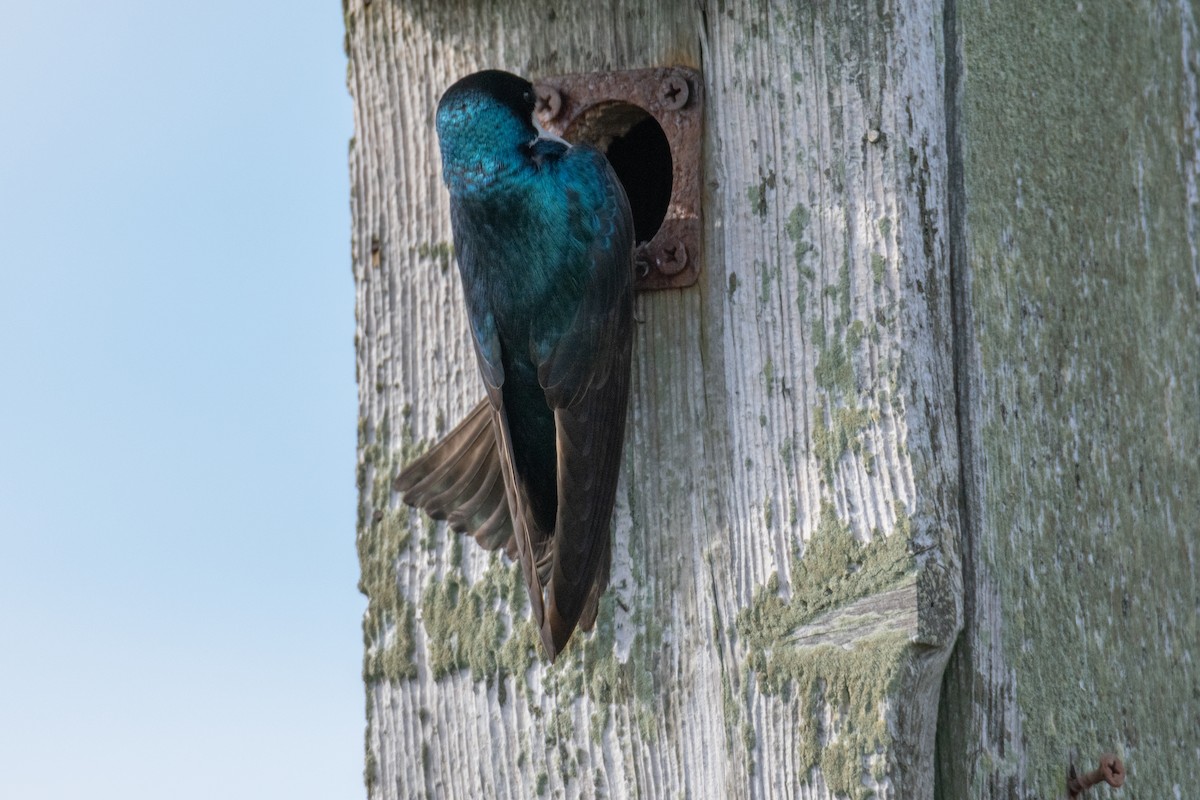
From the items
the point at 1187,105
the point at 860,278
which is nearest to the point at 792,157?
the point at 860,278

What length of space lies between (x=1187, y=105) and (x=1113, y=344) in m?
0.55

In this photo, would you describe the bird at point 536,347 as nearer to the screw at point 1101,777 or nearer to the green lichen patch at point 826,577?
the green lichen patch at point 826,577

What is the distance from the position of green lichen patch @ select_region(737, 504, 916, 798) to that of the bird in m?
0.20

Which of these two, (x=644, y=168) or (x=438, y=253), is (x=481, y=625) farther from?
(x=644, y=168)

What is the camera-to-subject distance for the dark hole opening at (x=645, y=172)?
2.54 m

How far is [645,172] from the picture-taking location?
104 inches

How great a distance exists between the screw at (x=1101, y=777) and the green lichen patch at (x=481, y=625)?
60 centimetres

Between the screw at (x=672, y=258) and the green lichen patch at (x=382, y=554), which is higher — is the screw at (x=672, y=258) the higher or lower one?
the higher one

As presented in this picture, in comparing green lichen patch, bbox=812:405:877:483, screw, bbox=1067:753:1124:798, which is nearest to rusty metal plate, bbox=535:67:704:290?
green lichen patch, bbox=812:405:877:483

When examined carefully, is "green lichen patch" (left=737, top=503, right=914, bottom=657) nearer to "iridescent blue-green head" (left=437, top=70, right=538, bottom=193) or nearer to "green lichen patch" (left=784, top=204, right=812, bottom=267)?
"green lichen patch" (left=784, top=204, right=812, bottom=267)

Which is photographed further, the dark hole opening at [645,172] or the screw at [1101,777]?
the dark hole opening at [645,172]

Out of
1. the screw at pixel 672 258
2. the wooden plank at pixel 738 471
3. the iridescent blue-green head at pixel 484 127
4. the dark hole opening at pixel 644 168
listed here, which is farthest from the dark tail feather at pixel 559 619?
the dark hole opening at pixel 644 168

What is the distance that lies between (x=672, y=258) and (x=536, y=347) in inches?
7.1

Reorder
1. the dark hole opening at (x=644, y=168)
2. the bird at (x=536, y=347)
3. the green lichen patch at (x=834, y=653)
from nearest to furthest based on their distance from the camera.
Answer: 1. the green lichen patch at (x=834, y=653)
2. the bird at (x=536, y=347)
3. the dark hole opening at (x=644, y=168)
